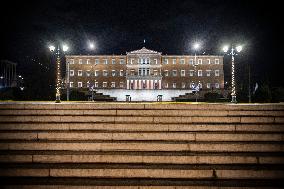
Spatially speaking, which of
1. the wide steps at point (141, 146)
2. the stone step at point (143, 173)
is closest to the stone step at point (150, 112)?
the wide steps at point (141, 146)

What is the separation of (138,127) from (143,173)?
1.98 m

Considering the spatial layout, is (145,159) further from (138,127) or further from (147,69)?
(147,69)

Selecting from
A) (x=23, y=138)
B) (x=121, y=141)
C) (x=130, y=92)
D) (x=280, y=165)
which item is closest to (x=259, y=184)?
(x=280, y=165)

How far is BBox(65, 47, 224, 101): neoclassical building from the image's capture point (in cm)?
7381

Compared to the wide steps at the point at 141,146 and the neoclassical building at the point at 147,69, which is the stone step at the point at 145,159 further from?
the neoclassical building at the point at 147,69

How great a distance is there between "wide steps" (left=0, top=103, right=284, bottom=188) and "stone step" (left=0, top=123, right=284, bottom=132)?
0.09 ft

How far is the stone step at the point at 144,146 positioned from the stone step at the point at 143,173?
0.85 metres

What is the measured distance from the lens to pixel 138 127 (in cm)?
748

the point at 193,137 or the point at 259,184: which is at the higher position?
the point at 193,137

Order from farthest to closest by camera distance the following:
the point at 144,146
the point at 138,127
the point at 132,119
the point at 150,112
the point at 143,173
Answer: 1. the point at 150,112
2. the point at 132,119
3. the point at 138,127
4. the point at 144,146
5. the point at 143,173

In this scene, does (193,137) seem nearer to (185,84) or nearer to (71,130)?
(71,130)

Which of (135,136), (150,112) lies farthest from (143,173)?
(150,112)

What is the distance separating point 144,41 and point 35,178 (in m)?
76.6

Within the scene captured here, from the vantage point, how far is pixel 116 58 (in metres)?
75.2
